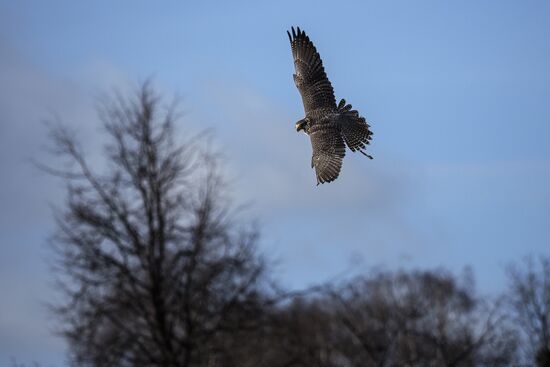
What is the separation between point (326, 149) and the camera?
14.4m

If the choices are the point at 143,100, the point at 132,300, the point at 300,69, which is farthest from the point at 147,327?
the point at 300,69

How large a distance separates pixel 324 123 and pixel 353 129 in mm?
329

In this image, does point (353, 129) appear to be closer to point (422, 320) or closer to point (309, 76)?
point (309, 76)

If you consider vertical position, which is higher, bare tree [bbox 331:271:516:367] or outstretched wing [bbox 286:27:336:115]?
bare tree [bbox 331:271:516:367]

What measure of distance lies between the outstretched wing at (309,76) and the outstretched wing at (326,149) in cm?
45

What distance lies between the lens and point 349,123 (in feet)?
48.2

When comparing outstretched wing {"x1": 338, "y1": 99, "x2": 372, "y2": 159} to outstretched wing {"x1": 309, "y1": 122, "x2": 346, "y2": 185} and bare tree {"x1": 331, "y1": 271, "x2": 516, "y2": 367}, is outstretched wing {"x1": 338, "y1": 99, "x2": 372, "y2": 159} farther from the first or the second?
bare tree {"x1": 331, "y1": 271, "x2": 516, "y2": 367}

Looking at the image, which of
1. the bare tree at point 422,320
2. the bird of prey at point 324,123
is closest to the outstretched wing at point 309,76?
the bird of prey at point 324,123

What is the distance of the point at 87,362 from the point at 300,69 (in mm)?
15650

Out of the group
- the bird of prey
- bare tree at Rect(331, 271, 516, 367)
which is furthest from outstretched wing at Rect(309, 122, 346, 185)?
bare tree at Rect(331, 271, 516, 367)

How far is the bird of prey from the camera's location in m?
14.2

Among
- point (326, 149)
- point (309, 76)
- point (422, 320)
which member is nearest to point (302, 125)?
point (326, 149)

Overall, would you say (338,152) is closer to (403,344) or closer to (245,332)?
(245,332)

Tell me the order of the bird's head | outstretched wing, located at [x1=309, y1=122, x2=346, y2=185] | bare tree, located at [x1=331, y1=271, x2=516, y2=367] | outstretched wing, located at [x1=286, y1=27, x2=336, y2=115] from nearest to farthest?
outstretched wing, located at [x1=309, y1=122, x2=346, y2=185] < the bird's head < outstretched wing, located at [x1=286, y1=27, x2=336, y2=115] < bare tree, located at [x1=331, y1=271, x2=516, y2=367]
